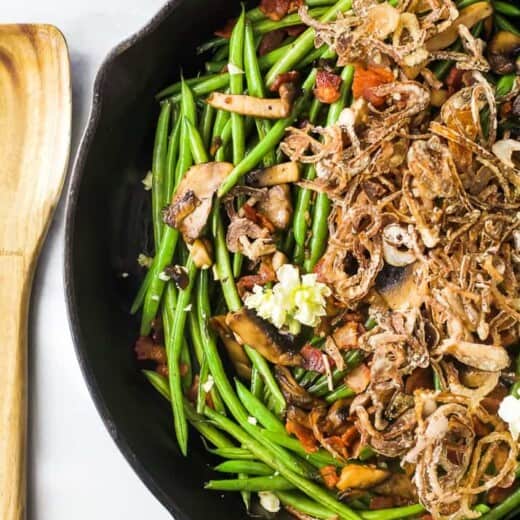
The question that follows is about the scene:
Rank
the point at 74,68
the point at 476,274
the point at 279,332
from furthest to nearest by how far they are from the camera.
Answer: the point at 74,68, the point at 279,332, the point at 476,274

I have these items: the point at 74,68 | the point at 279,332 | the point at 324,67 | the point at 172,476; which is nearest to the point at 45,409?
the point at 172,476

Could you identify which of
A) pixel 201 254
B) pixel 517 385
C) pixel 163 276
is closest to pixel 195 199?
pixel 201 254

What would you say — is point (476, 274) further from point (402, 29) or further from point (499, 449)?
point (402, 29)

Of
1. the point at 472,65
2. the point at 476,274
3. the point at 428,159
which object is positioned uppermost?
the point at 472,65

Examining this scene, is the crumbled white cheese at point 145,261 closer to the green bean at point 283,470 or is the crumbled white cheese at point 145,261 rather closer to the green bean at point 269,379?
the green bean at point 269,379

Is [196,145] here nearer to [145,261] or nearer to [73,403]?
[145,261]

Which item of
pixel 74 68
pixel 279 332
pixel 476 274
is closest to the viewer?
pixel 476 274

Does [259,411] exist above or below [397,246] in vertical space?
below
